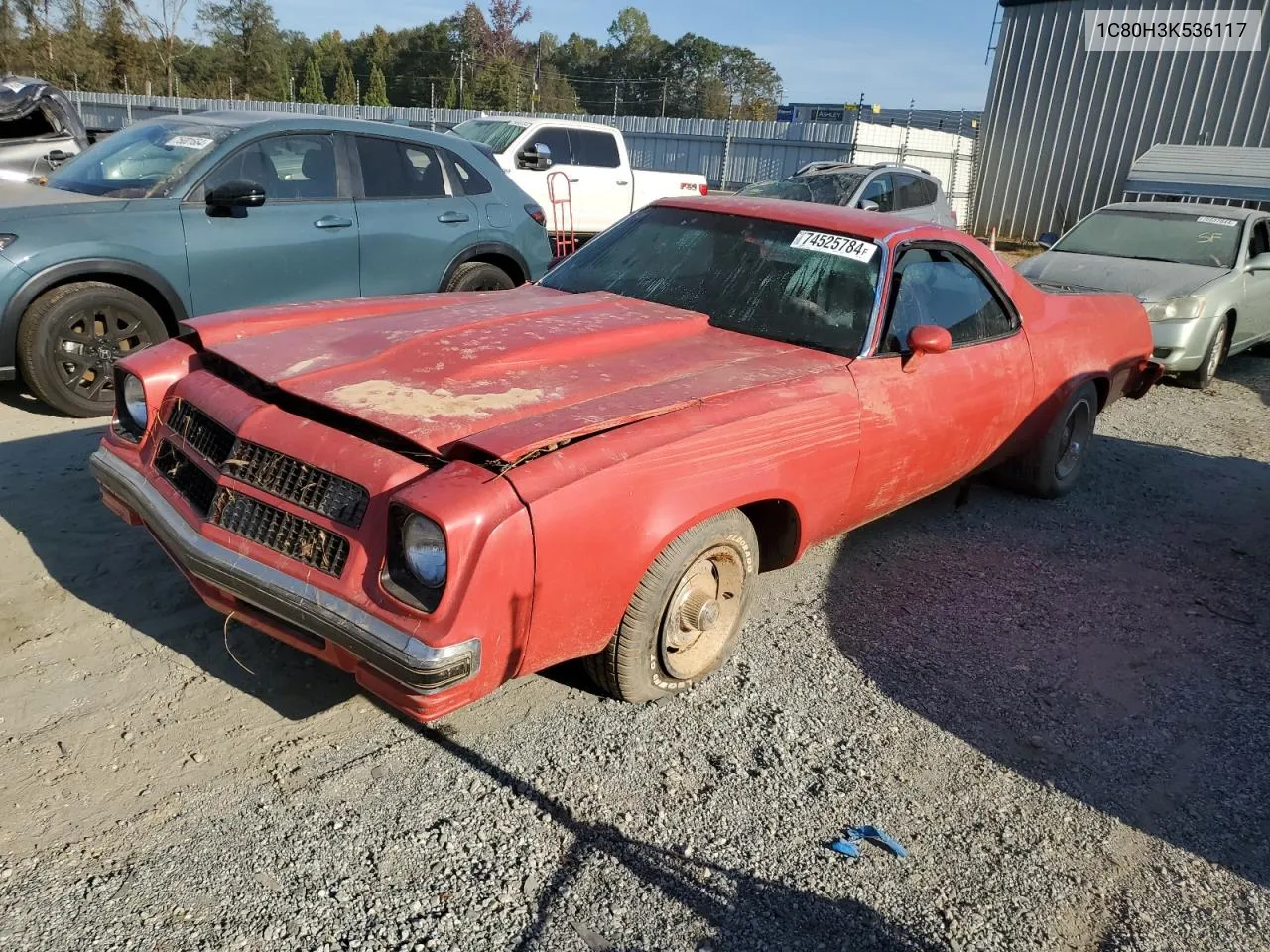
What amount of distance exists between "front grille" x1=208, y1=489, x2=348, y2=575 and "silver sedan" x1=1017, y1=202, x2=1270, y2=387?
22.4 ft

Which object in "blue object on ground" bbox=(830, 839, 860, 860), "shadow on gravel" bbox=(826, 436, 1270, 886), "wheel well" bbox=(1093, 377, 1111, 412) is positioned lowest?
"shadow on gravel" bbox=(826, 436, 1270, 886)

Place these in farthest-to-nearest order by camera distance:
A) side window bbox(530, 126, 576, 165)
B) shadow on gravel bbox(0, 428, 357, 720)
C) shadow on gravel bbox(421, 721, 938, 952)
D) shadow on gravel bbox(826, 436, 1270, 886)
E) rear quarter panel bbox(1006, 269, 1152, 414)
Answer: side window bbox(530, 126, 576, 165) < rear quarter panel bbox(1006, 269, 1152, 414) < shadow on gravel bbox(0, 428, 357, 720) < shadow on gravel bbox(826, 436, 1270, 886) < shadow on gravel bbox(421, 721, 938, 952)

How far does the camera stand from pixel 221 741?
9.52 ft

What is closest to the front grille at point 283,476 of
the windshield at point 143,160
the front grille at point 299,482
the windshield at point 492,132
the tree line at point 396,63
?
the front grille at point 299,482

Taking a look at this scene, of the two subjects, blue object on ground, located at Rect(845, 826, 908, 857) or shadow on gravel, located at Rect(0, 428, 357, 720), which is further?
shadow on gravel, located at Rect(0, 428, 357, 720)

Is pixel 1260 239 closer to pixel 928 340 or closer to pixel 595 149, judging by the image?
pixel 928 340

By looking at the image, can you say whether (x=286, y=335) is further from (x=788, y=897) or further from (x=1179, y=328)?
(x=1179, y=328)

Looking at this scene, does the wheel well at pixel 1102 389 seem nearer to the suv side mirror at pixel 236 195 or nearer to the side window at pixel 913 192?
the suv side mirror at pixel 236 195

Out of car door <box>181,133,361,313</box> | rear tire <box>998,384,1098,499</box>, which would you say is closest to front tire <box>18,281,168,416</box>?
car door <box>181,133,361,313</box>

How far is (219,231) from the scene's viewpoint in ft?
18.8

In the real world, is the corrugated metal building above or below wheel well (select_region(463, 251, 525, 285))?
above

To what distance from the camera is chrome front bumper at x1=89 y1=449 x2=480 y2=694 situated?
242cm

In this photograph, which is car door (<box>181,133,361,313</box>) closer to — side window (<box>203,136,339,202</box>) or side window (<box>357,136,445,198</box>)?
side window (<box>203,136,339,202</box>)

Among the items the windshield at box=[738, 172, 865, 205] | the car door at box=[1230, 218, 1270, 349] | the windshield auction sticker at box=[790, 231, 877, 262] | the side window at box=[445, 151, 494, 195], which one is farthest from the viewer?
the windshield at box=[738, 172, 865, 205]
